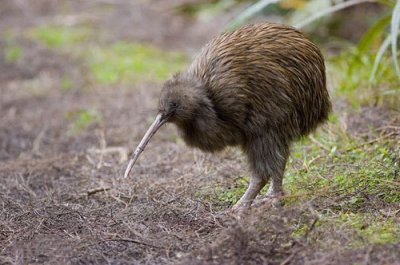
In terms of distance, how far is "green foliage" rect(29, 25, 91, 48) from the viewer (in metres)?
11.1

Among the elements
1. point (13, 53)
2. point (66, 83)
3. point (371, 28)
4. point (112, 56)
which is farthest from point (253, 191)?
point (13, 53)

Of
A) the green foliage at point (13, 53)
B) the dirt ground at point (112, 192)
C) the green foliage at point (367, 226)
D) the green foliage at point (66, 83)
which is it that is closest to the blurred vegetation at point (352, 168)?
the green foliage at point (367, 226)

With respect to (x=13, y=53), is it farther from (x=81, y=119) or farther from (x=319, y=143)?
(x=319, y=143)

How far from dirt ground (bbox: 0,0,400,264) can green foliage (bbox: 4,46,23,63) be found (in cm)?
9

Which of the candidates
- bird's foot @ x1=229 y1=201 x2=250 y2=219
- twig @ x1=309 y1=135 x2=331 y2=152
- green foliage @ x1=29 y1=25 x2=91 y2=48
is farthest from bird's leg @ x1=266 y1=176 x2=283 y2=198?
green foliage @ x1=29 y1=25 x2=91 y2=48

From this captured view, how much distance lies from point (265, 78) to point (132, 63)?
533cm

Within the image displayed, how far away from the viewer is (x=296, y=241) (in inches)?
147

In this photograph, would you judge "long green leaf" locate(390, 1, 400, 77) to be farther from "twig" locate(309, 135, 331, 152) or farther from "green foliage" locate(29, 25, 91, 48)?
"green foliage" locate(29, 25, 91, 48)

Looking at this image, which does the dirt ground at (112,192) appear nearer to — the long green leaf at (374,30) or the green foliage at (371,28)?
the green foliage at (371,28)

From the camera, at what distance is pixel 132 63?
9617 millimetres

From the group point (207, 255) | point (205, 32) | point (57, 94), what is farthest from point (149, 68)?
point (207, 255)

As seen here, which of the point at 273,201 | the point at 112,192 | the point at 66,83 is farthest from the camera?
the point at 66,83

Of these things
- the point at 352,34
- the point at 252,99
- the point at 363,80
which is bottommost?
the point at 352,34

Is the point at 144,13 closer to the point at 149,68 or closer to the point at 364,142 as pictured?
the point at 149,68
